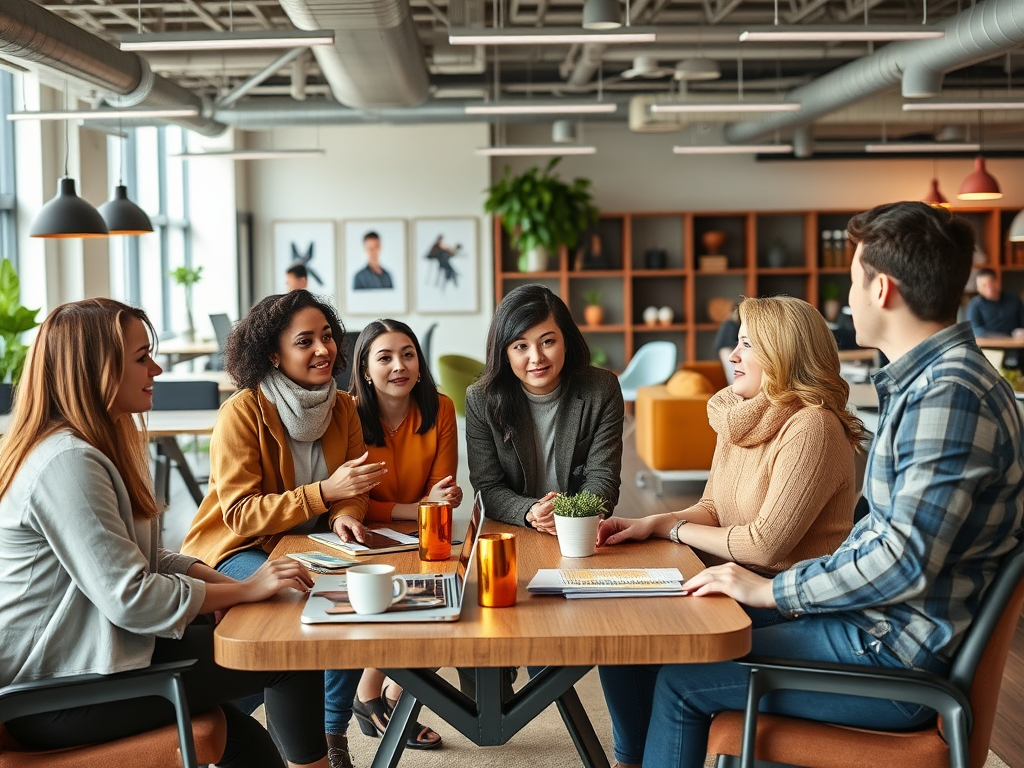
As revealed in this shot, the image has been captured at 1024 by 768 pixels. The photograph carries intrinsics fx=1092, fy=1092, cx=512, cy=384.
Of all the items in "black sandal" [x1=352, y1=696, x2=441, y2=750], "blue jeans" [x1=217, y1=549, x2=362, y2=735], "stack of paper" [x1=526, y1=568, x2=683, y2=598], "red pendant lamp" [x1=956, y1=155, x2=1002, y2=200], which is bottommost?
"black sandal" [x1=352, y1=696, x2=441, y2=750]

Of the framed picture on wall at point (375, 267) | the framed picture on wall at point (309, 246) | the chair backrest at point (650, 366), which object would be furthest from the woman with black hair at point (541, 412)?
the framed picture on wall at point (309, 246)

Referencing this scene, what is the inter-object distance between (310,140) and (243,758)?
35.1 feet

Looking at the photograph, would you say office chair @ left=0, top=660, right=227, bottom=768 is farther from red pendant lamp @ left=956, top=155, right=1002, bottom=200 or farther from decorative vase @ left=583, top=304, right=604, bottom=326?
decorative vase @ left=583, top=304, right=604, bottom=326

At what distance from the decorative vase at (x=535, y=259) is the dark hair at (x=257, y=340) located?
8993 mm

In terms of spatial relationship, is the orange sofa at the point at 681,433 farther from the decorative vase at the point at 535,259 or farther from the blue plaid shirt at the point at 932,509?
the blue plaid shirt at the point at 932,509

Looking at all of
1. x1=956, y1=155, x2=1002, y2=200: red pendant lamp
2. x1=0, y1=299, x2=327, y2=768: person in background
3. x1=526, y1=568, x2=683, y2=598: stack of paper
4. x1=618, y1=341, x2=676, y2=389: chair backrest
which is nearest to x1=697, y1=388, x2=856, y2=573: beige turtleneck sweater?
x1=526, y1=568, x2=683, y2=598: stack of paper

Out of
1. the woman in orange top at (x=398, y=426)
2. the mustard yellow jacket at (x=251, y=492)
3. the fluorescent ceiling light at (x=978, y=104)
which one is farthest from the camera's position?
the fluorescent ceiling light at (x=978, y=104)

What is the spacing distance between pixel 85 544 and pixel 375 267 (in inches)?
413

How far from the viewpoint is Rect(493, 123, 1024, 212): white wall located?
12.6 meters

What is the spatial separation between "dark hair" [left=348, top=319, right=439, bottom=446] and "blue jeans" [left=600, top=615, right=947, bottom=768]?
4.16 feet

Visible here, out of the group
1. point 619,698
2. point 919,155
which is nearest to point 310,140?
point 919,155

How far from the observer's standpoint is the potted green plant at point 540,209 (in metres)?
11.4

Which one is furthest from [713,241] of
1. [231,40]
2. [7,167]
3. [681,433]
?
[231,40]

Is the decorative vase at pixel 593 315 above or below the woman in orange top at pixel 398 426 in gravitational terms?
above
